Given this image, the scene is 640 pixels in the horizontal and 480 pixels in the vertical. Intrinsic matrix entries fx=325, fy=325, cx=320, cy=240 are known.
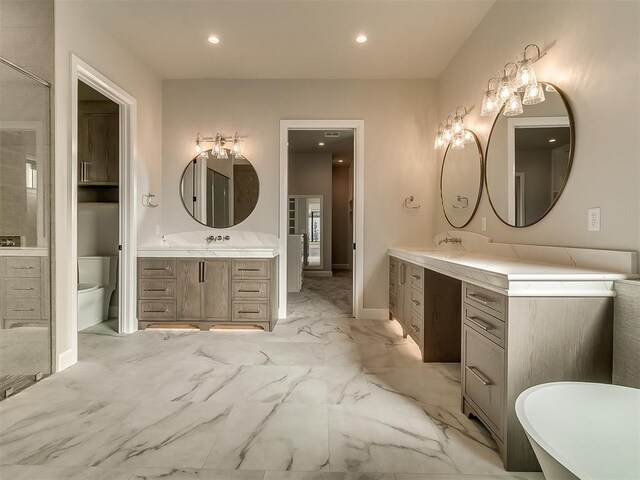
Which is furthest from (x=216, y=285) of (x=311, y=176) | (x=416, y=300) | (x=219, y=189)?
(x=311, y=176)

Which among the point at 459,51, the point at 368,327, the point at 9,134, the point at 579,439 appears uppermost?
the point at 459,51

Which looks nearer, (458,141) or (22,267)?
(22,267)

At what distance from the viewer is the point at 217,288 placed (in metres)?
3.31

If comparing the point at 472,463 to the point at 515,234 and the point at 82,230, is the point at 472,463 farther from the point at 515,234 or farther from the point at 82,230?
the point at 82,230

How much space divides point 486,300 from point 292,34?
276 cm

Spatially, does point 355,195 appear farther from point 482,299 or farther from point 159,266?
point 482,299

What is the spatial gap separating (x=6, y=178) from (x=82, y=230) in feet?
6.15

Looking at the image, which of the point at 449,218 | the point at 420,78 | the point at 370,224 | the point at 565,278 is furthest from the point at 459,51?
the point at 565,278

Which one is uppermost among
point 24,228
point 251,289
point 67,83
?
point 67,83

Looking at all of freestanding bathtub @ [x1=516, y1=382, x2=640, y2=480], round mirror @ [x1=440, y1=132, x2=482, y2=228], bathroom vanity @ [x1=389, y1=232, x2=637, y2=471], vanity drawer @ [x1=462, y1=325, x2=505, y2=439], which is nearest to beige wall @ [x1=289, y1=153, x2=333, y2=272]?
round mirror @ [x1=440, y1=132, x2=482, y2=228]

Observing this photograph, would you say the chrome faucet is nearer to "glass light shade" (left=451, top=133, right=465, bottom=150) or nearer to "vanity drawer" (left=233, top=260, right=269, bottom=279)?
"glass light shade" (left=451, top=133, right=465, bottom=150)

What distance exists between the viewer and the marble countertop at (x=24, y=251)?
2069 millimetres

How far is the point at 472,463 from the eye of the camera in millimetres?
1424

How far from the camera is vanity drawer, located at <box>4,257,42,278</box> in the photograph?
82.2 inches
